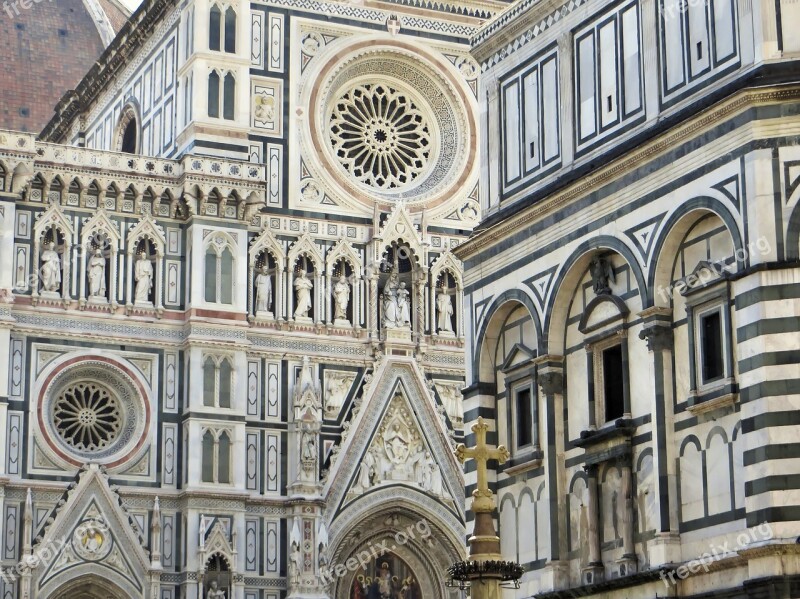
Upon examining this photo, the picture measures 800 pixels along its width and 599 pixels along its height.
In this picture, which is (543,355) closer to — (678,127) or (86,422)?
(678,127)

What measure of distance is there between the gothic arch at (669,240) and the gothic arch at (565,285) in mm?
941

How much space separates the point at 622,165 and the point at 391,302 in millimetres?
21101

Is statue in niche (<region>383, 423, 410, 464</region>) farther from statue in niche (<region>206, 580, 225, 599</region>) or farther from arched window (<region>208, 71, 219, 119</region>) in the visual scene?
arched window (<region>208, 71, 219, 119</region>)

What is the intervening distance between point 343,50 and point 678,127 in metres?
23.9

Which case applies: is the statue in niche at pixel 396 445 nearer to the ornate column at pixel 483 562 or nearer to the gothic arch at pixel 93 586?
the gothic arch at pixel 93 586

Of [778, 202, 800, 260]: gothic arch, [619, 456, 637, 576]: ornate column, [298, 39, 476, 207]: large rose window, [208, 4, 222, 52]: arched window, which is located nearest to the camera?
[778, 202, 800, 260]: gothic arch

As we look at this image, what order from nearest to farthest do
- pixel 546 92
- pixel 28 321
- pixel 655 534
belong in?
pixel 655 534 < pixel 546 92 < pixel 28 321

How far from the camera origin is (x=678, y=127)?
2159cm

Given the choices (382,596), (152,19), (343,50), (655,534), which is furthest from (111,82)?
(655,534)

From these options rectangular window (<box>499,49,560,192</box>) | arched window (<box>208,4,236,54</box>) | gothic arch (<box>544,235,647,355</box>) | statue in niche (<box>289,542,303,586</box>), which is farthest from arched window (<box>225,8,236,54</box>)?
gothic arch (<box>544,235,647,355</box>)

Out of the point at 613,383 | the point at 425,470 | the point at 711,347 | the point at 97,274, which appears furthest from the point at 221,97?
the point at 711,347

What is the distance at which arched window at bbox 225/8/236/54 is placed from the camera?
42938 millimetres

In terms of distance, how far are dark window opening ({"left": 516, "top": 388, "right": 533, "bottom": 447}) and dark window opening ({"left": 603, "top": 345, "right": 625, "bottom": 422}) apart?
A: 1.74 metres
